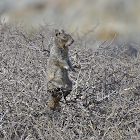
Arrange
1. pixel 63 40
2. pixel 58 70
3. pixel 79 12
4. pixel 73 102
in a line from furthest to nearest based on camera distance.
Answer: pixel 79 12
pixel 73 102
pixel 58 70
pixel 63 40

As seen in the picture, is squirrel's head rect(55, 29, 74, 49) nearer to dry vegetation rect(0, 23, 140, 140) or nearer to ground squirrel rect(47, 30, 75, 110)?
ground squirrel rect(47, 30, 75, 110)

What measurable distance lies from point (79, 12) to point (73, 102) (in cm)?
1294

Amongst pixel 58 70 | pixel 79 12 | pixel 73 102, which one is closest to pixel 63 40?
pixel 58 70

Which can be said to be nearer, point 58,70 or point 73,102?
point 58,70

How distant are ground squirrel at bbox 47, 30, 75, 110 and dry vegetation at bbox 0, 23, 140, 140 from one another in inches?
8.7

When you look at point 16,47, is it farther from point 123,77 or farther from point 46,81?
point 123,77

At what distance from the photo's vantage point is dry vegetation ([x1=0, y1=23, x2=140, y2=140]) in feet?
12.7

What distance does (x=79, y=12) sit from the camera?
1662cm

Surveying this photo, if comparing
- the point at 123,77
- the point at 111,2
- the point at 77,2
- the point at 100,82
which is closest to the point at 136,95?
the point at 123,77

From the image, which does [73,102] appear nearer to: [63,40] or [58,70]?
[58,70]

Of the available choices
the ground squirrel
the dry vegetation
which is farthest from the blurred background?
the ground squirrel

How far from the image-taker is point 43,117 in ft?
14.1

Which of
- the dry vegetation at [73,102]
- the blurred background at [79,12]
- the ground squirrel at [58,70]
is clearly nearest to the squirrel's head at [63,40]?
the ground squirrel at [58,70]

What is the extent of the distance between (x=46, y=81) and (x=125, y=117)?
1.61 m
